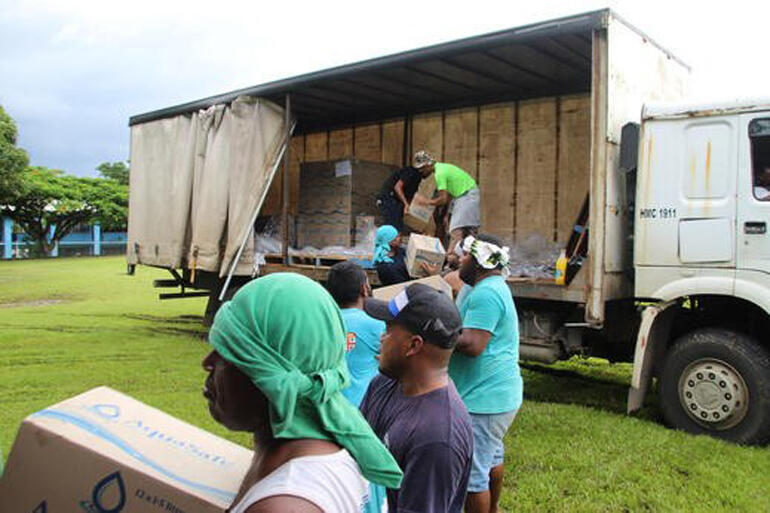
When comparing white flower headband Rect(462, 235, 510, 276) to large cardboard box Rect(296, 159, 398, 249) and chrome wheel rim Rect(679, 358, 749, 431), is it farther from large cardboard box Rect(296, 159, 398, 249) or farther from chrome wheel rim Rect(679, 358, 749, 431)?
large cardboard box Rect(296, 159, 398, 249)

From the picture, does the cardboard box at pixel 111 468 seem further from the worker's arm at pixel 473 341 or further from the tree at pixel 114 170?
the tree at pixel 114 170

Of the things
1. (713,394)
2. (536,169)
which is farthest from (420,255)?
(536,169)

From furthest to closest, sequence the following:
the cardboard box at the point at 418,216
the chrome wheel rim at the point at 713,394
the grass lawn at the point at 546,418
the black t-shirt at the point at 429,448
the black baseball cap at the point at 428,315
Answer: the cardboard box at the point at 418,216
the chrome wheel rim at the point at 713,394
the grass lawn at the point at 546,418
the black baseball cap at the point at 428,315
the black t-shirt at the point at 429,448

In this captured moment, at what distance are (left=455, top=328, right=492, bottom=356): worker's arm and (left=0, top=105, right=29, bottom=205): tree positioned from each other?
25697 millimetres

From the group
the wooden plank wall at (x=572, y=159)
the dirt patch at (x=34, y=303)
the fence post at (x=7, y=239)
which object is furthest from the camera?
the fence post at (x=7, y=239)

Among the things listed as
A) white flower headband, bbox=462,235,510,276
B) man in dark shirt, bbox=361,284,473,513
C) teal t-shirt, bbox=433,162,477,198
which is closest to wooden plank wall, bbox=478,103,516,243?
teal t-shirt, bbox=433,162,477,198

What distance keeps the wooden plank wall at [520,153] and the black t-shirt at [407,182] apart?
1.03 m

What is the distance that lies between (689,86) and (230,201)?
557 centimetres

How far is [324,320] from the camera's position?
131 centimetres

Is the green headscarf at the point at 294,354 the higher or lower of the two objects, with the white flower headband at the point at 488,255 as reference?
lower

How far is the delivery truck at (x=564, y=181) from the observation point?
5273 millimetres

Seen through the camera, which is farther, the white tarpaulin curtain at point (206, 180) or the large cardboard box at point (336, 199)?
the large cardboard box at point (336, 199)

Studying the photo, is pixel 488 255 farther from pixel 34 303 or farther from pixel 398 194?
pixel 34 303

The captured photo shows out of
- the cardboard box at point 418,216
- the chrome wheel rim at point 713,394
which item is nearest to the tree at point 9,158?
the cardboard box at point 418,216
